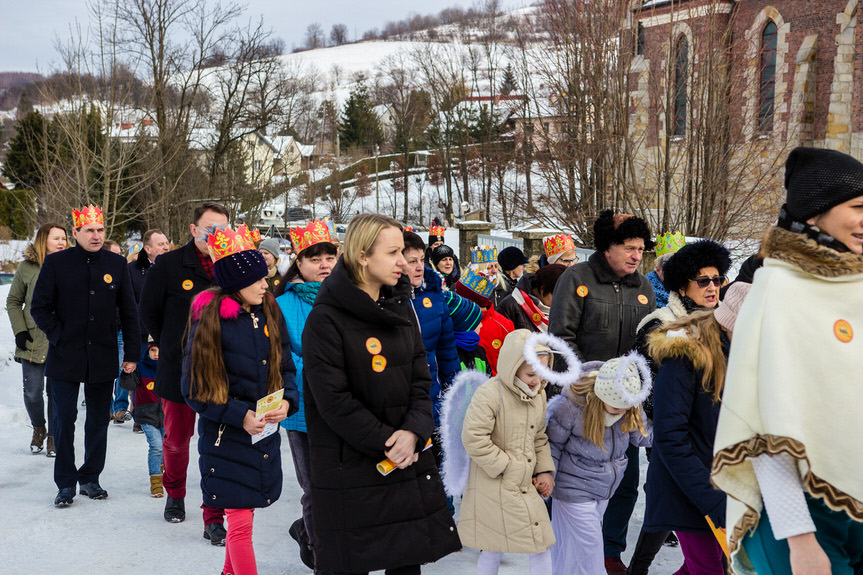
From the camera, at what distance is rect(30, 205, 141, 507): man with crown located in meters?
6.10

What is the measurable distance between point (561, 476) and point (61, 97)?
16781 mm

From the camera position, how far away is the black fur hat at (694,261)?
175 inches

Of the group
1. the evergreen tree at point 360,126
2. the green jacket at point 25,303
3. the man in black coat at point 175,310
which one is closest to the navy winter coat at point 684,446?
the man in black coat at point 175,310

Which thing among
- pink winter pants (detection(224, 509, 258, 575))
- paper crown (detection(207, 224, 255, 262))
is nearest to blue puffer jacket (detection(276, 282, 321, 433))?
paper crown (detection(207, 224, 255, 262))

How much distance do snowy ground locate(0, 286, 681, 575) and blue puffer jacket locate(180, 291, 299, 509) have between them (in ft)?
3.04

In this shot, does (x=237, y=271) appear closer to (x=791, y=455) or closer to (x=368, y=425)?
(x=368, y=425)

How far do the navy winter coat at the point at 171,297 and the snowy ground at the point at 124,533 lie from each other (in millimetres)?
1031

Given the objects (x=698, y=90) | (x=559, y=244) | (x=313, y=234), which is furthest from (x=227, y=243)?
(x=698, y=90)

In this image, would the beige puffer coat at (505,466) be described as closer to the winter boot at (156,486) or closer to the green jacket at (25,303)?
the winter boot at (156,486)

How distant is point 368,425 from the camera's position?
127 inches

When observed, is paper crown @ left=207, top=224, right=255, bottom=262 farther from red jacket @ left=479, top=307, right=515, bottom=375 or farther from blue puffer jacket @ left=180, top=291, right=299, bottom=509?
red jacket @ left=479, top=307, right=515, bottom=375

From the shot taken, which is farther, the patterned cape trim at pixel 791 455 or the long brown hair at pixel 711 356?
the long brown hair at pixel 711 356

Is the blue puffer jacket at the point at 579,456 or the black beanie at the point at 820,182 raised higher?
the black beanie at the point at 820,182

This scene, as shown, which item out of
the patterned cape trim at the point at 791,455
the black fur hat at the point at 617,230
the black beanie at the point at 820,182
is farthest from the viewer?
the black fur hat at the point at 617,230
